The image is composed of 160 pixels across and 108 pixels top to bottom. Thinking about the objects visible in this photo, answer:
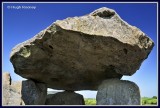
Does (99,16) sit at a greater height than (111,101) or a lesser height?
greater

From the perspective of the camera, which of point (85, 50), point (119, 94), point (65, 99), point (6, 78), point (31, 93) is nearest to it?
point (85, 50)

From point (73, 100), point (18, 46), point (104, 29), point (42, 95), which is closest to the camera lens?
point (104, 29)

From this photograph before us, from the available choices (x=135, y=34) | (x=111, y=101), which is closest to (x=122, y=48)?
(x=135, y=34)

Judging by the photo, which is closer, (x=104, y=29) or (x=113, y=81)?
(x=104, y=29)

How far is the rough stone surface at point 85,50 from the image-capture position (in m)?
7.11

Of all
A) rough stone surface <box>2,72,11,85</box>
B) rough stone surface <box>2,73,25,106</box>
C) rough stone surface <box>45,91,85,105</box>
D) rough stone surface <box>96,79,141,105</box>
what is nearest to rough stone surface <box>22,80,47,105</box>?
rough stone surface <box>2,73,25,106</box>

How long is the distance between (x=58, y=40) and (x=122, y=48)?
1533 mm

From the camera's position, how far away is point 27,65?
8.55 meters

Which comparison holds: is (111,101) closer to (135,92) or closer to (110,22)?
(135,92)

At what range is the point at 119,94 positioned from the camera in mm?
7984

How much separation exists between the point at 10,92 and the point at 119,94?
2.90 m

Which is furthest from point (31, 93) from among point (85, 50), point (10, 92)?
point (85, 50)

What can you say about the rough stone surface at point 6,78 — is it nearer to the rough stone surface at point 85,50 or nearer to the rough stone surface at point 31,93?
the rough stone surface at point 85,50

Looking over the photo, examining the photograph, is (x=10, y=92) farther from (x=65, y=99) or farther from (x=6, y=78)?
(x=65, y=99)
